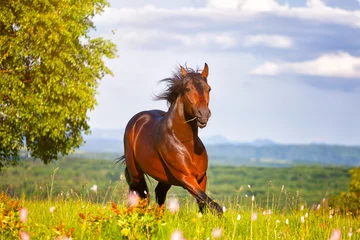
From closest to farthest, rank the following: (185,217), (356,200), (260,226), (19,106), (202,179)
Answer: (260,226)
(185,217)
(202,179)
(19,106)
(356,200)

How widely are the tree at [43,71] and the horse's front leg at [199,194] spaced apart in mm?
13542

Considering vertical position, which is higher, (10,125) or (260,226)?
(10,125)

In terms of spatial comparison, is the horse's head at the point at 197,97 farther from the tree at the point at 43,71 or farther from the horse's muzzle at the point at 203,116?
the tree at the point at 43,71

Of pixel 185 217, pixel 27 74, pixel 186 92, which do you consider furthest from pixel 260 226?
pixel 27 74

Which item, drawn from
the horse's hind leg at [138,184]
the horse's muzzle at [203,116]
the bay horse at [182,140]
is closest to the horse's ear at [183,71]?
the bay horse at [182,140]

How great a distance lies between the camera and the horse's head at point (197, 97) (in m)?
8.55

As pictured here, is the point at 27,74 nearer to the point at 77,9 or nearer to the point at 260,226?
the point at 77,9

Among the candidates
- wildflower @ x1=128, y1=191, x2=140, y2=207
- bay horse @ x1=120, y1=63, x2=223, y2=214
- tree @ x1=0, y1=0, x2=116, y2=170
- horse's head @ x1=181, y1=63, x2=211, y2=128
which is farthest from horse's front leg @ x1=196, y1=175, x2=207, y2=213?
tree @ x1=0, y1=0, x2=116, y2=170

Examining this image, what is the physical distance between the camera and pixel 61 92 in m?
22.0

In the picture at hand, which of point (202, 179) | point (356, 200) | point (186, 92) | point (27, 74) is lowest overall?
point (356, 200)

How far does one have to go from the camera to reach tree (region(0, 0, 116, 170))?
2159 centimetres

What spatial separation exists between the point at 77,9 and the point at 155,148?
13641 mm

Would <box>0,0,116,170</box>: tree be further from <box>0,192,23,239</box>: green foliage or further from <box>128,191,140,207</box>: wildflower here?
<box>0,192,23,239</box>: green foliage

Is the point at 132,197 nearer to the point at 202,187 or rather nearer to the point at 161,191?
the point at 161,191
